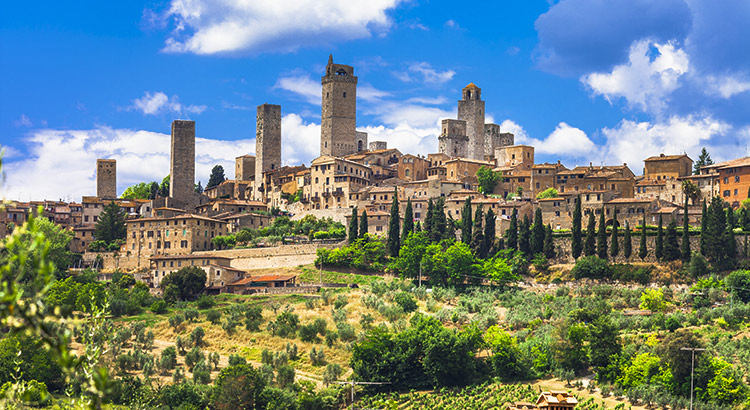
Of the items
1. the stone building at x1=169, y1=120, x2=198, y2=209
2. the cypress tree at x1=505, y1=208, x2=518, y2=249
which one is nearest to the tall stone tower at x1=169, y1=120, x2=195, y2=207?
the stone building at x1=169, y1=120, x2=198, y2=209

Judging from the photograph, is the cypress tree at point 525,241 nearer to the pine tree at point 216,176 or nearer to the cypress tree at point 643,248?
the cypress tree at point 643,248

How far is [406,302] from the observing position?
66688 millimetres

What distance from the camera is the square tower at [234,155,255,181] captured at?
391 ft

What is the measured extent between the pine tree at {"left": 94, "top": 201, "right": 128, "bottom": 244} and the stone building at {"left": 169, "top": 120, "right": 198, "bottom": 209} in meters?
15.5

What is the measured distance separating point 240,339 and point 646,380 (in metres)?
Result: 27.5

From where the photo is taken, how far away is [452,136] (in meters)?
118

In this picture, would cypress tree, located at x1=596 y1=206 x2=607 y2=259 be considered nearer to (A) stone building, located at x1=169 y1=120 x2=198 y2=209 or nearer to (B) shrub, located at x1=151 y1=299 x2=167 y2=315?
(B) shrub, located at x1=151 y1=299 x2=167 y2=315

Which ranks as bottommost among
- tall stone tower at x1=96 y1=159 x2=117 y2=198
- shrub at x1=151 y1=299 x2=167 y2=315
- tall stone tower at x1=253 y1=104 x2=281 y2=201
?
shrub at x1=151 y1=299 x2=167 y2=315

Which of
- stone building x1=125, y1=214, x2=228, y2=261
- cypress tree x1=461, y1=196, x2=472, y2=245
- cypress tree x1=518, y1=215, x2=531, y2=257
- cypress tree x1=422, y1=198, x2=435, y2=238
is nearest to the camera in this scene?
cypress tree x1=518, y1=215, x2=531, y2=257

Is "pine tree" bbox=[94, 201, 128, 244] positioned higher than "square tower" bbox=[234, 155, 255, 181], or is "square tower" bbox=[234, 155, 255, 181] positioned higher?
"square tower" bbox=[234, 155, 255, 181]

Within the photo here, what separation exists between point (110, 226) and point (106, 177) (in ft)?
74.1

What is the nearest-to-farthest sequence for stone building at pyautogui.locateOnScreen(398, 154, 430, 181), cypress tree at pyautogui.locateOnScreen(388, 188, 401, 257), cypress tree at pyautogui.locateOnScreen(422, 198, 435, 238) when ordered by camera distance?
cypress tree at pyautogui.locateOnScreen(388, 188, 401, 257) < cypress tree at pyautogui.locateOnScreen(422, 198, 435, 238) < stone building at pyautogui.locateOnScreen(398, 154, 430, 181)

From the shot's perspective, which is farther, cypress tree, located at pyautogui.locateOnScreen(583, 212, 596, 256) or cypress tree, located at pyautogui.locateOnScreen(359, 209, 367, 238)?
cypress tree, located at pyautogui.locateOnScreen(359, 209, 367, 238)

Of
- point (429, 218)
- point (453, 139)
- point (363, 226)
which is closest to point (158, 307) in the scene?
point (363, 226)
